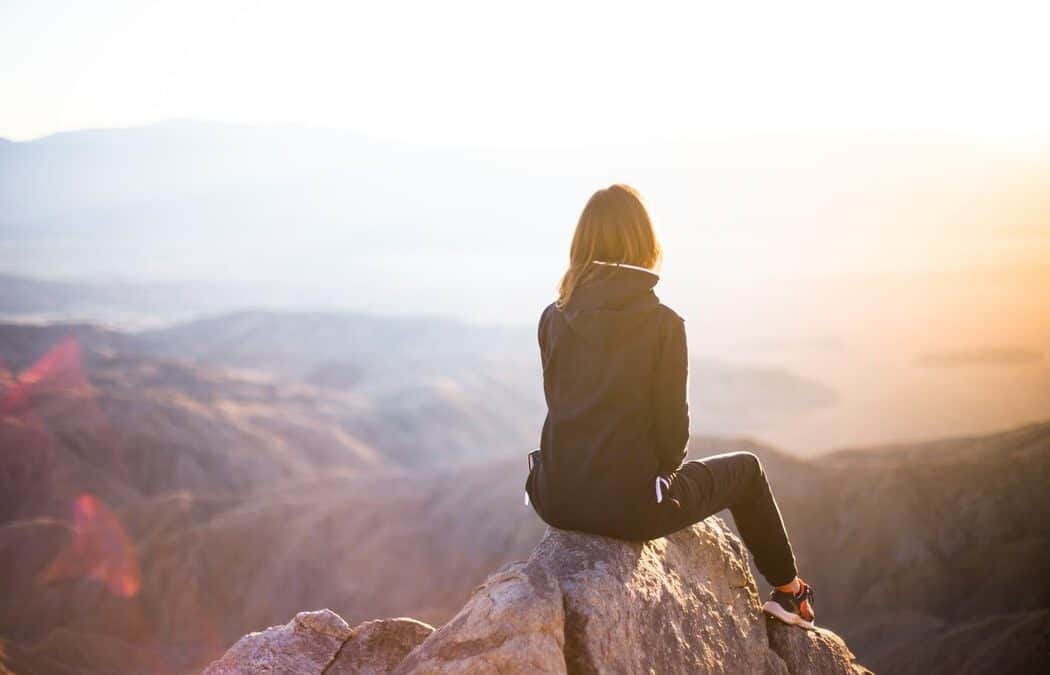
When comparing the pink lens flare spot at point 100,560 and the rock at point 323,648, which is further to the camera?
the pink lens flare spot at point 100,560

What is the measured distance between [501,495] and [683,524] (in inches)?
1107

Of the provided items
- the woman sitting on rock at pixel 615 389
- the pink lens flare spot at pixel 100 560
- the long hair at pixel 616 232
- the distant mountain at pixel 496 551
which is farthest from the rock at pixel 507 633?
the pink lens flare spot at pixel 100 560

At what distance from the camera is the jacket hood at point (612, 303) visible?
13.1ft

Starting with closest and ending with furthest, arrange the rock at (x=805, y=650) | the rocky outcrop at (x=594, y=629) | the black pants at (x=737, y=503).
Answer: the rocky outcrop at (x=594, y=629), the black pants at (x=737, y=503), the rock at (x=805, y=650)

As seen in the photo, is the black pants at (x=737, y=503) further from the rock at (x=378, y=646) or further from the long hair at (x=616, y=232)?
the rock at (x=378, y=646)

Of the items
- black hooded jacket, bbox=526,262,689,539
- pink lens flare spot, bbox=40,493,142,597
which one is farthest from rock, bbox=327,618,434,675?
pink lens flare spot, bbox=40,493,142,597

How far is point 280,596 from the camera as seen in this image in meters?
29.6

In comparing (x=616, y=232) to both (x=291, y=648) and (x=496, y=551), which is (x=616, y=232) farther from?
(x=496, y=551)

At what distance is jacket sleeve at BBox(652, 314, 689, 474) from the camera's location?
3.98 m

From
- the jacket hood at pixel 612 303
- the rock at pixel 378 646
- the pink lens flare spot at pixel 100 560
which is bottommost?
the pink lens flare spot at pixel 100 560

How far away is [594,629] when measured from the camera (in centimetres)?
411

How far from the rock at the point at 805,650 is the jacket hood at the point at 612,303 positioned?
2476mm

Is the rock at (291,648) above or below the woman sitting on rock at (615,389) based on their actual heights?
below

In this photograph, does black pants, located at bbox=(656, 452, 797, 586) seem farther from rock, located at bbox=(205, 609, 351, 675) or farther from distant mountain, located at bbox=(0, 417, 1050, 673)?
distant mountain, located at bbox=(0, 417, 1050, 673)
